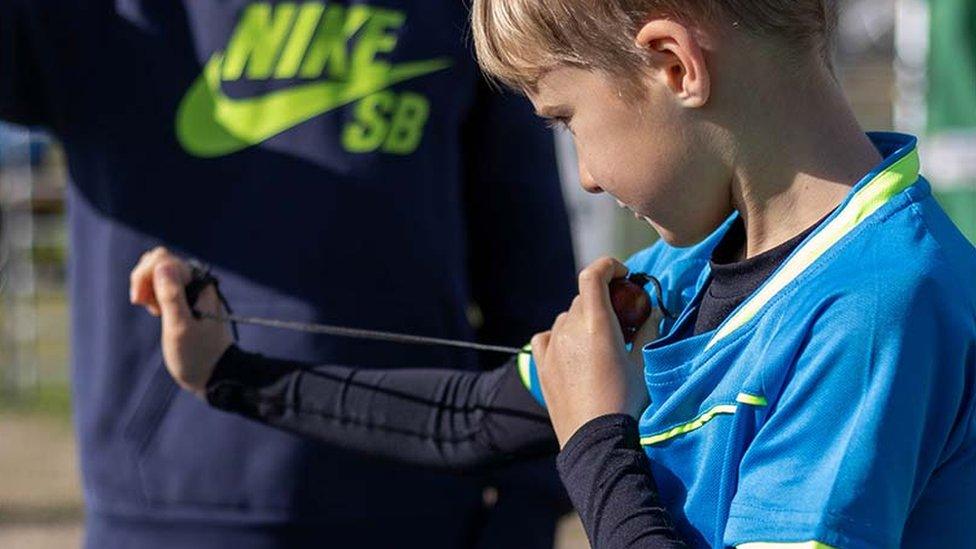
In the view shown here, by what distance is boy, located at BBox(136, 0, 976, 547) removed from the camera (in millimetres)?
1271

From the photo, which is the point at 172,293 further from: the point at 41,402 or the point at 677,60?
the point at 41,402

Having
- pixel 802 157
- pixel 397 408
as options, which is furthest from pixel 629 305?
pixel 397 408

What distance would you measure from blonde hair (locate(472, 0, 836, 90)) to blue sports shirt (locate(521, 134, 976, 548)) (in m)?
0.15

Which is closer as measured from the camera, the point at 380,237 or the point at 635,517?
the point at 635,517

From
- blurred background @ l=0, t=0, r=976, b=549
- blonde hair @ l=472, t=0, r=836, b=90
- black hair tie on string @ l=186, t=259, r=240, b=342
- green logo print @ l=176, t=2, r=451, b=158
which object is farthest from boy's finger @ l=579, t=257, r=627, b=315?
blurred background @ l=0, t=0, r=976, b=549

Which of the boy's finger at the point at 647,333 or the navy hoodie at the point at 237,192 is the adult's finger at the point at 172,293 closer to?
the navy hoodie at the point at 237,192

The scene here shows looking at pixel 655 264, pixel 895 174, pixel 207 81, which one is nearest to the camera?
pixel 895 174

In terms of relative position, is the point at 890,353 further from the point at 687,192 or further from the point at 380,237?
the point at 380,237

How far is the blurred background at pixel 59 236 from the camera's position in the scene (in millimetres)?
5852

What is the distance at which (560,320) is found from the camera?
163 centimetres

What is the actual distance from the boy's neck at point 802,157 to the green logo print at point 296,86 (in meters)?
0.95

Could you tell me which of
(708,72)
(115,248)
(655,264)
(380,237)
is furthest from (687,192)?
(115,248)

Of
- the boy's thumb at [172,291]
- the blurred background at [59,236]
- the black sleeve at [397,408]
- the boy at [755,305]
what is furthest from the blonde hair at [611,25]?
the blurred background at [59,236]

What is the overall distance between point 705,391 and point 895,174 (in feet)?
0.84
